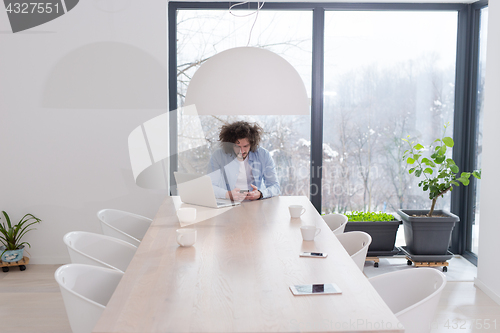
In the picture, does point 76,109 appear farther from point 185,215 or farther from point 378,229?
point 378,229

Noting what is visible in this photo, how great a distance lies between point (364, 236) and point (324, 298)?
3.79ft

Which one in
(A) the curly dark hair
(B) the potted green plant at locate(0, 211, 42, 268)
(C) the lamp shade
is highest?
(C) the lamp shade

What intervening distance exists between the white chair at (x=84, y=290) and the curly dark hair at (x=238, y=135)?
2.04m

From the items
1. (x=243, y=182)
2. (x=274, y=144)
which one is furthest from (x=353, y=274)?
(x=274, y=144)

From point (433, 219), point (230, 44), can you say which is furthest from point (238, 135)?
point (433, 219)

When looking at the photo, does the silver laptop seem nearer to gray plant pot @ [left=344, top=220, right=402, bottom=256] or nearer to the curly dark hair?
the curly dark hair

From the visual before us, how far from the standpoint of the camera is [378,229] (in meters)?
4.29

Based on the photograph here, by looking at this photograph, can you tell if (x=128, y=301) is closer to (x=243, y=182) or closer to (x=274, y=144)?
(x=243, y=182)

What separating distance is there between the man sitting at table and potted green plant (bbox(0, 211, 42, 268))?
1.91 m

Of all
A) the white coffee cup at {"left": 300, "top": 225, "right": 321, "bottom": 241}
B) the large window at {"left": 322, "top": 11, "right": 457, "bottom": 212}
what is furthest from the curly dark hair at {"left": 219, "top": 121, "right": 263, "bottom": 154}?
the white coffee cup at {"left": 300, "top": 225, "right": 321, "bottom": 241}

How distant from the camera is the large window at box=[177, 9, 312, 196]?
4.39m

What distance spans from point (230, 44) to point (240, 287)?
10.5 ft

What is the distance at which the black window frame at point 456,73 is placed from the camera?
4355mm

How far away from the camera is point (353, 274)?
188 cm
